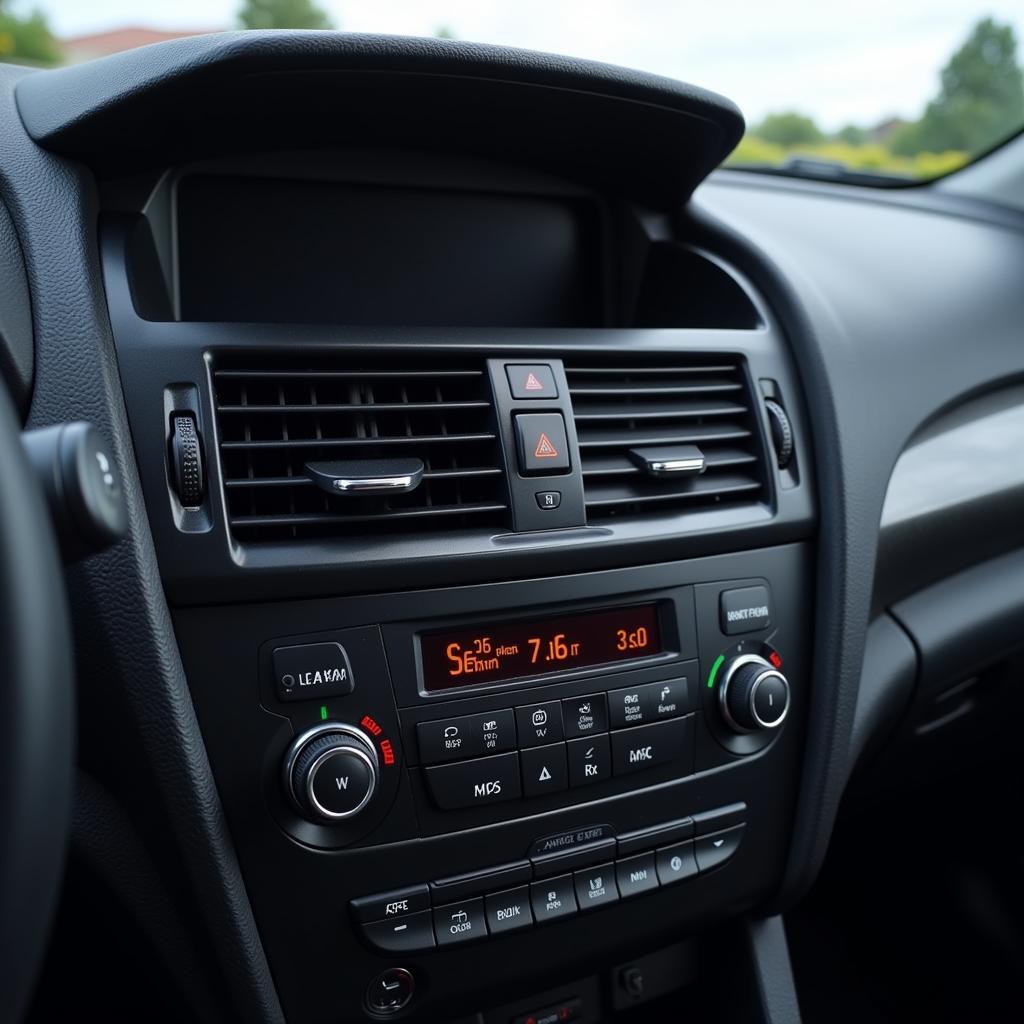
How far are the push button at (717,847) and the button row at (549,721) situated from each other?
166mm

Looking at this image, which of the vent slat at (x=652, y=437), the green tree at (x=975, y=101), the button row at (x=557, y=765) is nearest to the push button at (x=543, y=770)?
the button row at (x=557, y=765)

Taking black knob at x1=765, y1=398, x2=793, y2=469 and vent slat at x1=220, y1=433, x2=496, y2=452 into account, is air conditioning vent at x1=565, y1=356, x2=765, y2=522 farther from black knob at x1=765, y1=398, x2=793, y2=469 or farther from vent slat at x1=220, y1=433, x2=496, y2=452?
vent slat at x1=220, y1=433, x2=496, y2=452

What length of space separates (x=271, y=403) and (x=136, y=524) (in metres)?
0.17

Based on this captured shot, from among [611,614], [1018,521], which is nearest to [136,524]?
[611,614]

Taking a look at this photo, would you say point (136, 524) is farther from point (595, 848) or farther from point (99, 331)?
point (595, 848)

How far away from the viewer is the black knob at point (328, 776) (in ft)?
3.06

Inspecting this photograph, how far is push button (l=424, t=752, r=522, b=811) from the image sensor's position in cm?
103

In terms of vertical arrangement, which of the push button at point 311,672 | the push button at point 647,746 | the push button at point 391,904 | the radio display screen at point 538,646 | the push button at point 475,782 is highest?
the push button at point 311,672

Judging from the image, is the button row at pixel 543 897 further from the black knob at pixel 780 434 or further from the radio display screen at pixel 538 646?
the black knob at pixel 780 434

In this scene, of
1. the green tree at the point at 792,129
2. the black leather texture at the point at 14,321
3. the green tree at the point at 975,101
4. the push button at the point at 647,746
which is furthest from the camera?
the green tree at the point at 792,129

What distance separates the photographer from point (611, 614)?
44.2 inches

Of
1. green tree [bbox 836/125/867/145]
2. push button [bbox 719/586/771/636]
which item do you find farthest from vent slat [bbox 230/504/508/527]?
green tree [bbox 836/125/867/145]

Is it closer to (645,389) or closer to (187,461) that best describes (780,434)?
(645,389)

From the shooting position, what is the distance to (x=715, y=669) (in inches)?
46.8
